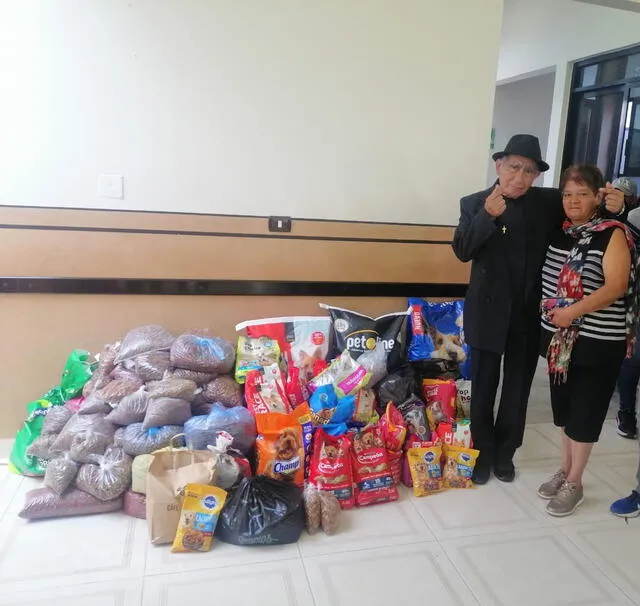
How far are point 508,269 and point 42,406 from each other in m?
2.10

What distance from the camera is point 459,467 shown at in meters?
2.43

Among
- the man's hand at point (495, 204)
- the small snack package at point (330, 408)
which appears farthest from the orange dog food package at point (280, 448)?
the man's hand at point (495, 204)

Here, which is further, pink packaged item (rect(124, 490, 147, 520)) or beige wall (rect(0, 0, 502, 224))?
beige wall (rect(0, 0, 502, 224))

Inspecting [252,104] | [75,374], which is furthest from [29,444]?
[252,104]

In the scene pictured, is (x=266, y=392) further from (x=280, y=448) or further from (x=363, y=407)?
(x=363, y=407)

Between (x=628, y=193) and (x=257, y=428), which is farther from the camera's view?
(x=628, y=193)

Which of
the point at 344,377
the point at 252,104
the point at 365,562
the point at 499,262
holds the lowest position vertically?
the point at 365,562

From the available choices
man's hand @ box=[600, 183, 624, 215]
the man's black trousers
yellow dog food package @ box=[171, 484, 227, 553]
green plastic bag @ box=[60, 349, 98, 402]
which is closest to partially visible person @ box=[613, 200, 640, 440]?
the man's black trousers

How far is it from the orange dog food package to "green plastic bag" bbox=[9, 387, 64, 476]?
93cm

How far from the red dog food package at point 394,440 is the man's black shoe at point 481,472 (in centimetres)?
35

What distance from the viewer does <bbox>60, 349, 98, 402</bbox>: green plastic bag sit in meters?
2.47

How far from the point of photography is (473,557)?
198 cm

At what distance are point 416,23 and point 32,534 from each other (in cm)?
271

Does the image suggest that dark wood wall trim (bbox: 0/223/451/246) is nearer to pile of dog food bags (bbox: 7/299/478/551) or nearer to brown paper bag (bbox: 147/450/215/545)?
pile of dog food bags (bbox: 7/299/478/551)
